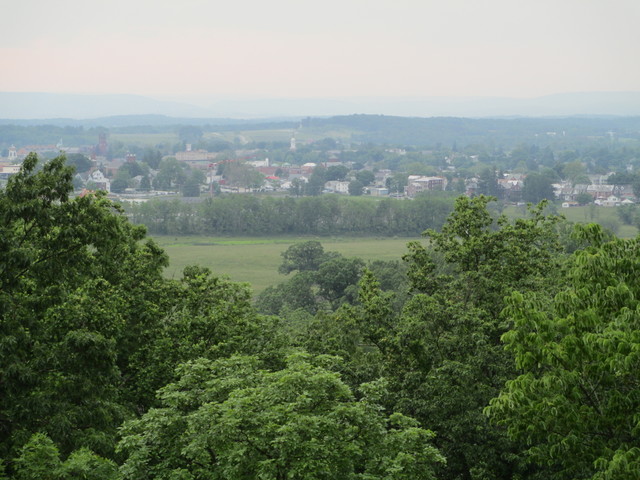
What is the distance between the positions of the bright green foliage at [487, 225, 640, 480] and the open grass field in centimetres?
6588

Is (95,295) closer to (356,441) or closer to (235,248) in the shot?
(356,441)

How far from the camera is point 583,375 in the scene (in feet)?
36.7

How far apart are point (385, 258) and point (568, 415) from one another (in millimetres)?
82233

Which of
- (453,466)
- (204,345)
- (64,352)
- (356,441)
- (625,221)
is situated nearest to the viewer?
(356,441)

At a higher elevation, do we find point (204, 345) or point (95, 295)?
point (95, 295)

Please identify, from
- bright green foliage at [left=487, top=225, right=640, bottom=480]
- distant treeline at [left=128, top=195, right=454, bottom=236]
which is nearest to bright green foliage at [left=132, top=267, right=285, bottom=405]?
bright green foliage at [left=487, top=225, right=640, bottom=480]

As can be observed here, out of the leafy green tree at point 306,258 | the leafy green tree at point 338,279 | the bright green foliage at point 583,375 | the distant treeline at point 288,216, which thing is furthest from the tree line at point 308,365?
the distant treeline at point 288,216

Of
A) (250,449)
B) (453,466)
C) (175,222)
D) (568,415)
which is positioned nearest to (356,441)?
(250,449)

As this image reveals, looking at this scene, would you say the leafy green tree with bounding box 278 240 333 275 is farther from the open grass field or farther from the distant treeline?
the distant treeline

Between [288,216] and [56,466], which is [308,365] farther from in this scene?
[288,216]

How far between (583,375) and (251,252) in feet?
292

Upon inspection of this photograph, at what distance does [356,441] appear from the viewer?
1229cm

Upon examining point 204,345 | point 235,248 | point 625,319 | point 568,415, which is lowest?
point 235,248

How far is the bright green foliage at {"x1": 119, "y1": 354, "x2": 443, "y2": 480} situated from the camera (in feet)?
37.1
